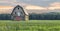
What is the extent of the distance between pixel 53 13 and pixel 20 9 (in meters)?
9.07

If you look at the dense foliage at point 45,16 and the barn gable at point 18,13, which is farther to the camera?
the dense foliage at point 45,16

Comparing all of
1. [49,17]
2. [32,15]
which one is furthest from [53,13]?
[32,15]

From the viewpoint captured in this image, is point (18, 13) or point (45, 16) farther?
point (45, 16)

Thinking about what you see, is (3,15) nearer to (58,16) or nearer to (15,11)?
(15,11)

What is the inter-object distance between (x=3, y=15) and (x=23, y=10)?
851 centimetres

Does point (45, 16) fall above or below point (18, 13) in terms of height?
below

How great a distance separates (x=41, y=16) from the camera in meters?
46.8

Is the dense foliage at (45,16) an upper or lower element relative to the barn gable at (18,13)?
lower

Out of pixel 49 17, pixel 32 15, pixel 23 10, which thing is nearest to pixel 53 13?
pixel 49 17

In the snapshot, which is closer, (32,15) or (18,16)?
(18,16)

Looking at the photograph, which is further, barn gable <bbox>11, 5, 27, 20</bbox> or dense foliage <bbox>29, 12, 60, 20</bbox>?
→ dense foliage <bbox>29, 12, 60, 20</bbox>

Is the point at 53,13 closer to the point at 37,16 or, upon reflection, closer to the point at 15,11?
the point at 37,16

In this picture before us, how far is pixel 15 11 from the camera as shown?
41031mm

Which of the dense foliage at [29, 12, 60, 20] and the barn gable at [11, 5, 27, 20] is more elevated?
the barn gable at [11, 5, 27, 20]
